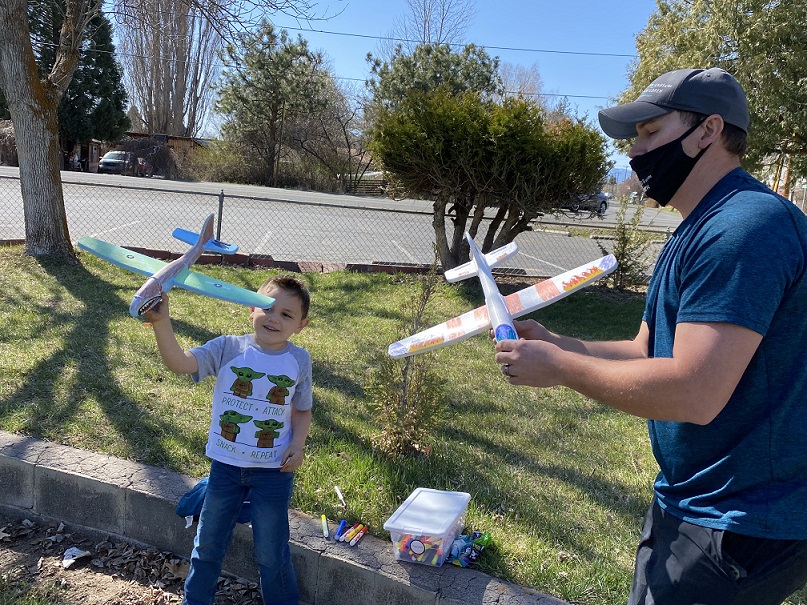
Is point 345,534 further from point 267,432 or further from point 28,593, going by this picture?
point 28,593

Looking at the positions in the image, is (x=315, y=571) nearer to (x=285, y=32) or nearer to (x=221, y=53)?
(x=221, y=53)

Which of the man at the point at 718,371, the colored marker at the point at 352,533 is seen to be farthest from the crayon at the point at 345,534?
the man at the point at 718,371

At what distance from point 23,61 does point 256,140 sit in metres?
30.1

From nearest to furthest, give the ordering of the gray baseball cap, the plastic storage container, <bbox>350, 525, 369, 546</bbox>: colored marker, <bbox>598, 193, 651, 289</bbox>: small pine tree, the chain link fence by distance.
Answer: the gray baseball cap < the plastic storage container < <bbox>350, 525, 369, 546</bbox>: colored marker < <bbox>598, 193, 651, 289</bbox>: small pine tree < the chain link fence

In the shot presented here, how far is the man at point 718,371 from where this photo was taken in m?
1.46

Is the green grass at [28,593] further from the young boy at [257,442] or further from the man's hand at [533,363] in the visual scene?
the man's hand at [533,363]

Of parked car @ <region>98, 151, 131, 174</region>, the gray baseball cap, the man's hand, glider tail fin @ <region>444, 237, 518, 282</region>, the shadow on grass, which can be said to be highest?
parked car @ <region>98, 151, 131, 174</region>

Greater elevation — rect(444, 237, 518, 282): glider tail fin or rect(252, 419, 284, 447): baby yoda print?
rect(444, 237, 518, 282): glider tail fin

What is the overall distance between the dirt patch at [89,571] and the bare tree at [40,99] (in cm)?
581

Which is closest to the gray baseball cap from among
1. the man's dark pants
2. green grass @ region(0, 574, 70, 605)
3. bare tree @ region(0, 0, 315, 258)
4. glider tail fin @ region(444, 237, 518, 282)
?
the man's dark pants

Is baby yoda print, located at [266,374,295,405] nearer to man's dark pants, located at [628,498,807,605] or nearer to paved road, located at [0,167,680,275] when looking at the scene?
man's dark pants, located at [628,498,807,605]

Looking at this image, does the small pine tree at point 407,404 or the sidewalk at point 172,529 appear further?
the small pine tree at point 407,404

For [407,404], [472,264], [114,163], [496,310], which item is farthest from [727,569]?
[114,163]

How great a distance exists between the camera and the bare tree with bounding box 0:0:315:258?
754 centimetres
